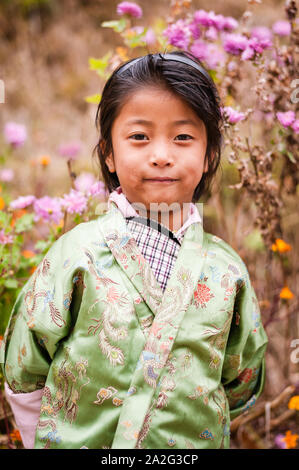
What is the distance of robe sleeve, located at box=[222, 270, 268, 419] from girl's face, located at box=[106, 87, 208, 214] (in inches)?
14.6

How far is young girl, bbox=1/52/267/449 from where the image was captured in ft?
4.02

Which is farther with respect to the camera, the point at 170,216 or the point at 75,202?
the point at 75,202

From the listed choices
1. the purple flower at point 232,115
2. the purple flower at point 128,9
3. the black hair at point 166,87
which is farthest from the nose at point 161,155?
the purple flower at point 128,9

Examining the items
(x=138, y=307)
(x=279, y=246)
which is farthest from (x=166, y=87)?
(x=279, y=246)

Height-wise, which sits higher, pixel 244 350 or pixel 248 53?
pixel 248 53

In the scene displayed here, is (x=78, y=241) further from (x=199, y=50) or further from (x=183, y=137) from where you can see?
(x=199, y=50)

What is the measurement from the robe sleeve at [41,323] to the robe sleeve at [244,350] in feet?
1.64

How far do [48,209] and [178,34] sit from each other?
2.58 ft

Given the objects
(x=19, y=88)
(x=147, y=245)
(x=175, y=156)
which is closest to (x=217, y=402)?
(x=147, y=245)

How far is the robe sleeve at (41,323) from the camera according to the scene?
4.08ft

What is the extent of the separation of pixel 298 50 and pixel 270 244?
737 mm

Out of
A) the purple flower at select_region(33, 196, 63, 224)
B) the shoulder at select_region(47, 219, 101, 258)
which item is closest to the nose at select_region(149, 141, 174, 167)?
Result: the shoulder at select_region(47, 219, 101, 258)

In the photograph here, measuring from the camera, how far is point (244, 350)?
1.46m
